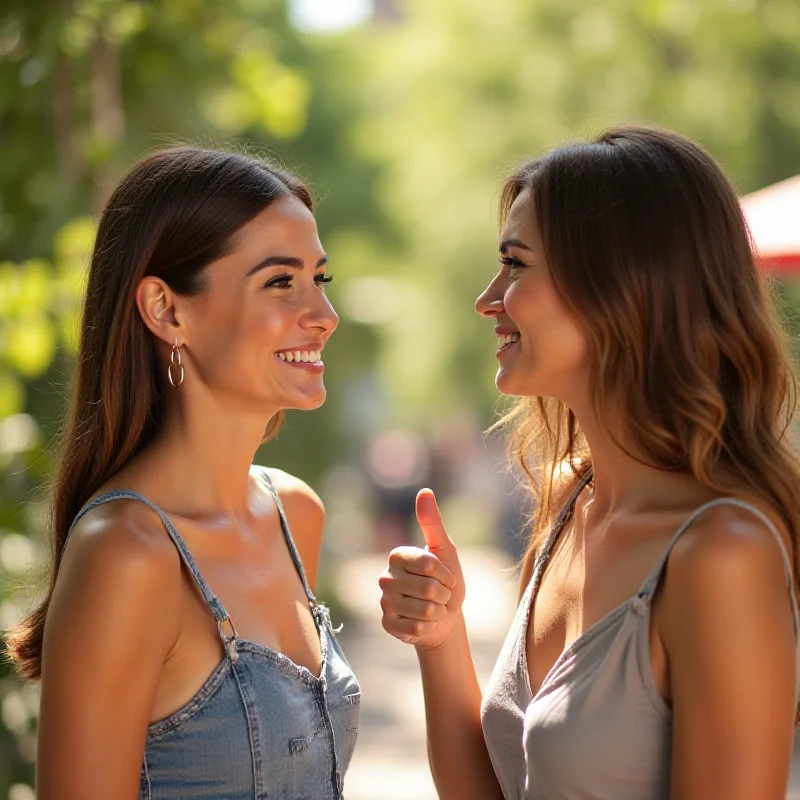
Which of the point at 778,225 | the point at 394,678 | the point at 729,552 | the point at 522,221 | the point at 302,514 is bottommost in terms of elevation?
the point at 394,678

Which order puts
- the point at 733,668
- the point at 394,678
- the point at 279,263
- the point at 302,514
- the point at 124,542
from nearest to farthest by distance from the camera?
the point at 733,668 < the point at 124,542 < the point at 279,263 < the point at 302,514 < the point at 394,678

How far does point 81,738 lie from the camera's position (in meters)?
2.05

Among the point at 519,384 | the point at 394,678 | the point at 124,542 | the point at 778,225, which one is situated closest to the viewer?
the point at 124,542

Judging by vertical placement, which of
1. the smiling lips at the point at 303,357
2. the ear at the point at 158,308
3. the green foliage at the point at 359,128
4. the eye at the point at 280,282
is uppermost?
the green foliage at the point at 359,128

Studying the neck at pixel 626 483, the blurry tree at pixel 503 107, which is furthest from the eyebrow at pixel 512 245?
the blurry tree at pixel 503 107

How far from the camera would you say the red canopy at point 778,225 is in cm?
416

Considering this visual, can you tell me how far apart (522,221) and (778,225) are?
86.2 inches

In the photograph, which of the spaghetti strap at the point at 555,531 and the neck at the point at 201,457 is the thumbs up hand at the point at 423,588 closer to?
the spaghetti strap at the point at 555,531

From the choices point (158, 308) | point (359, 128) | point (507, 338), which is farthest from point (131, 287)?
point (359, 128)

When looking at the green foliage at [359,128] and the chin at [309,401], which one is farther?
the green foliage at [359,128]

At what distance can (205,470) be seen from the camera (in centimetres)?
253

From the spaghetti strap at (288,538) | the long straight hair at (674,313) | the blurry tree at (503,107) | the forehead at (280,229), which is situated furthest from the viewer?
the blurry tree at (503,107)

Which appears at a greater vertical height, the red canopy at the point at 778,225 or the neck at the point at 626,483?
the red canopy at the point at 778,225

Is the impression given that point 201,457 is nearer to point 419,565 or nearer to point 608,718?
point 419,565
